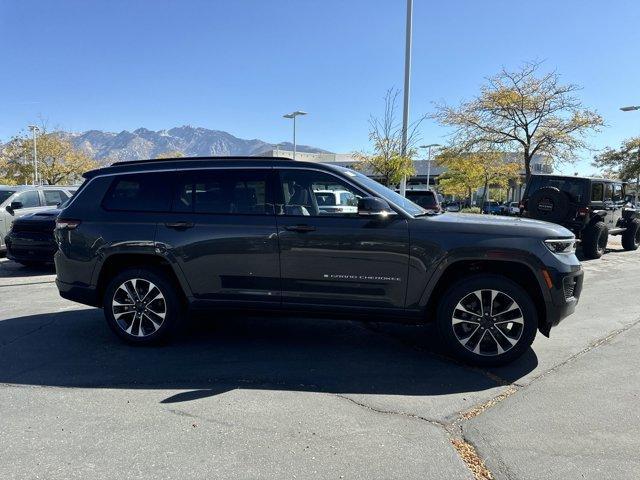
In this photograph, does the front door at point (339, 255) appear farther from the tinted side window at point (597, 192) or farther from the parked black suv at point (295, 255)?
the tinted side window at point (597, 192)

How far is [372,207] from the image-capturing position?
4.24 m

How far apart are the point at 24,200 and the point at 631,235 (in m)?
16.5

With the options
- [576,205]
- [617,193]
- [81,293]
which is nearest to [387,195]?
[81,293]

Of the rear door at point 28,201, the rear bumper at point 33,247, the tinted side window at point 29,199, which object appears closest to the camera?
the rear bumper at point 33,247

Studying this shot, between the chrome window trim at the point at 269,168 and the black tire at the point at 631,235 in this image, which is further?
the black tire at the point at 631,235

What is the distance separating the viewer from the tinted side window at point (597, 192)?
40.1ft

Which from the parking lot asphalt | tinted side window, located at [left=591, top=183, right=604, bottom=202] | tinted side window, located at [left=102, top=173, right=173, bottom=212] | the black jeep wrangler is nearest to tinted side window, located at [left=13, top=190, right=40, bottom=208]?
the parking lot asphalt

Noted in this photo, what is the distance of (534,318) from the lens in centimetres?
425

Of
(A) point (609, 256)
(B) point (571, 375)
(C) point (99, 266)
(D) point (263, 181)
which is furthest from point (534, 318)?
(A) point (609, 256)

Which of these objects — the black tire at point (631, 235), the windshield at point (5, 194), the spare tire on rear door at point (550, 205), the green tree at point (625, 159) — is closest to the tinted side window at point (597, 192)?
the spare tire on rear door at point (550, 205)

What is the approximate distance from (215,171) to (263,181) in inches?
20.5

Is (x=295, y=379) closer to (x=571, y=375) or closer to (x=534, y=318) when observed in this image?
(x=534, y=318)

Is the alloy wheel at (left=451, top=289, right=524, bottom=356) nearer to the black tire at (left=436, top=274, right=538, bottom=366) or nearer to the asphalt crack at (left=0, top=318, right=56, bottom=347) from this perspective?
the black tire at (left=436, top=274, right=538, bottom=366)

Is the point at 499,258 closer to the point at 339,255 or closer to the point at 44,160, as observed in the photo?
the point at 339,255
